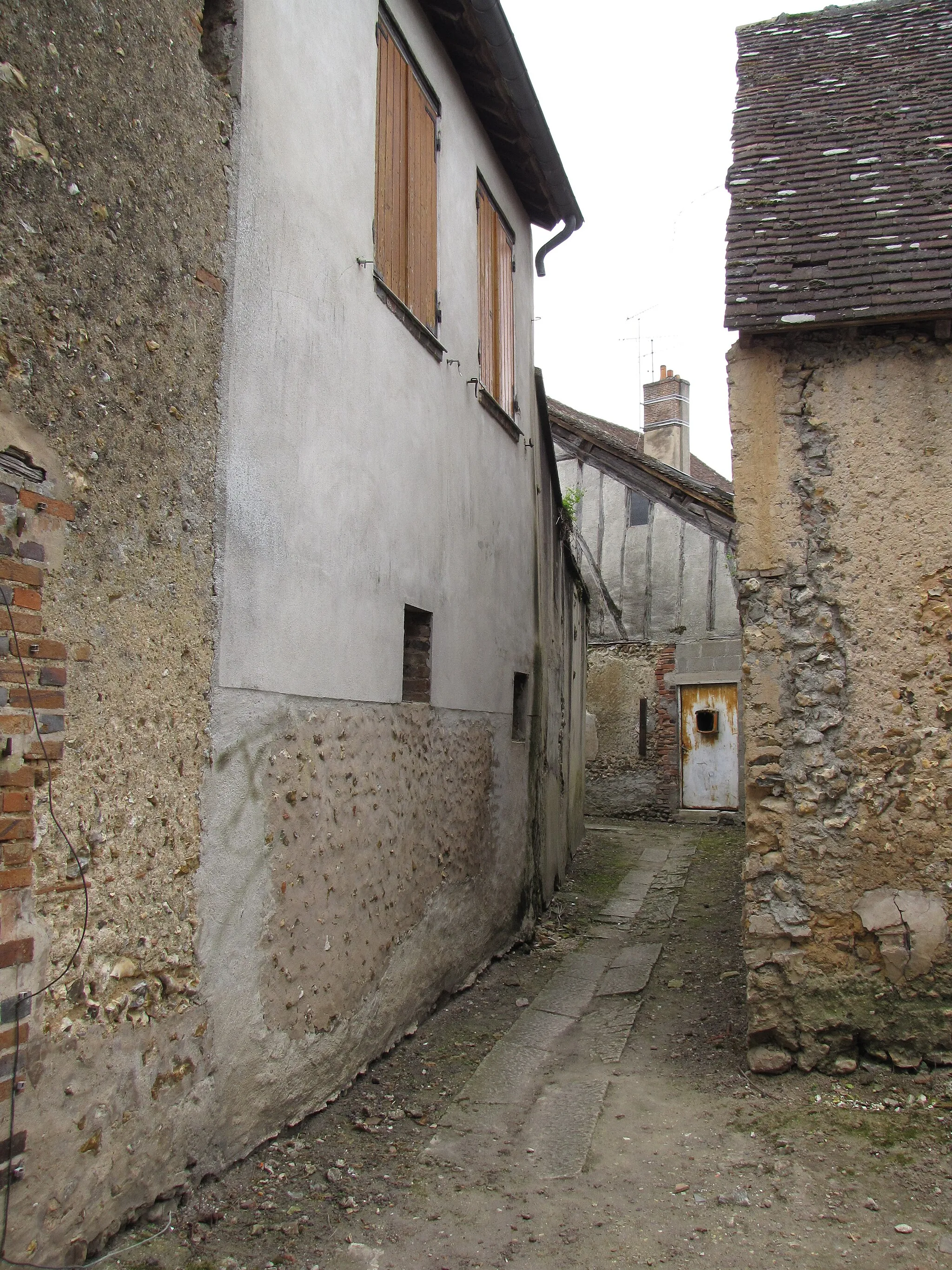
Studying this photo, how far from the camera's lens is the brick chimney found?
54.6 feet

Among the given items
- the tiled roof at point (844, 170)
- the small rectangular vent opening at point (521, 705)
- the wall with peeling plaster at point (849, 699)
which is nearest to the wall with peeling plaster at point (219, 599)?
the small rectangular vent opening at point (521, 705)

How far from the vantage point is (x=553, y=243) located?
8898 millimetres

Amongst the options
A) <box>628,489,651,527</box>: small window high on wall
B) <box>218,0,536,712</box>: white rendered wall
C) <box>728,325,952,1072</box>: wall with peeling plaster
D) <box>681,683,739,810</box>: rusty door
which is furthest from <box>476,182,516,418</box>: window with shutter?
<box>681,683,739,810</box>: rusty door

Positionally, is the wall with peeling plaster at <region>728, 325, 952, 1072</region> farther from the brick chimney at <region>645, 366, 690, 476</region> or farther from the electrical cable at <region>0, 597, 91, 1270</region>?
the brick chimney at <region>645, 366, 690, 476</region>

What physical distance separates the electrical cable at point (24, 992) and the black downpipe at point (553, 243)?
24.0 feet

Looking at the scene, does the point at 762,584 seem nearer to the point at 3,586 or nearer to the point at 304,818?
the point at 304,818

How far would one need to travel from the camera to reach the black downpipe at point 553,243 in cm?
884

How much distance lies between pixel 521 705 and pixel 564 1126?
3.91 metres

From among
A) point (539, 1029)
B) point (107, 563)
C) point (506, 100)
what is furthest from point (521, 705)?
point (107, 563)

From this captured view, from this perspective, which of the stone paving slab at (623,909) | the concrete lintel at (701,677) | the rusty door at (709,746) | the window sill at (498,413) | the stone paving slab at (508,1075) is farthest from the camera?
the rusty door at (709,746)

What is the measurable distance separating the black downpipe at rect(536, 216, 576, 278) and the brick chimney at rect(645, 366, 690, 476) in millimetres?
7914

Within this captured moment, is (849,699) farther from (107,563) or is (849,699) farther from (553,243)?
(553,243)

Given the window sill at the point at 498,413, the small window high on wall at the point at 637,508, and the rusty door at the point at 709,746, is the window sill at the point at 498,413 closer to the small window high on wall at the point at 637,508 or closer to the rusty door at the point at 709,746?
the small window high on wall at the point at 637,508

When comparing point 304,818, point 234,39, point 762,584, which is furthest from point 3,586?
point 762,584
